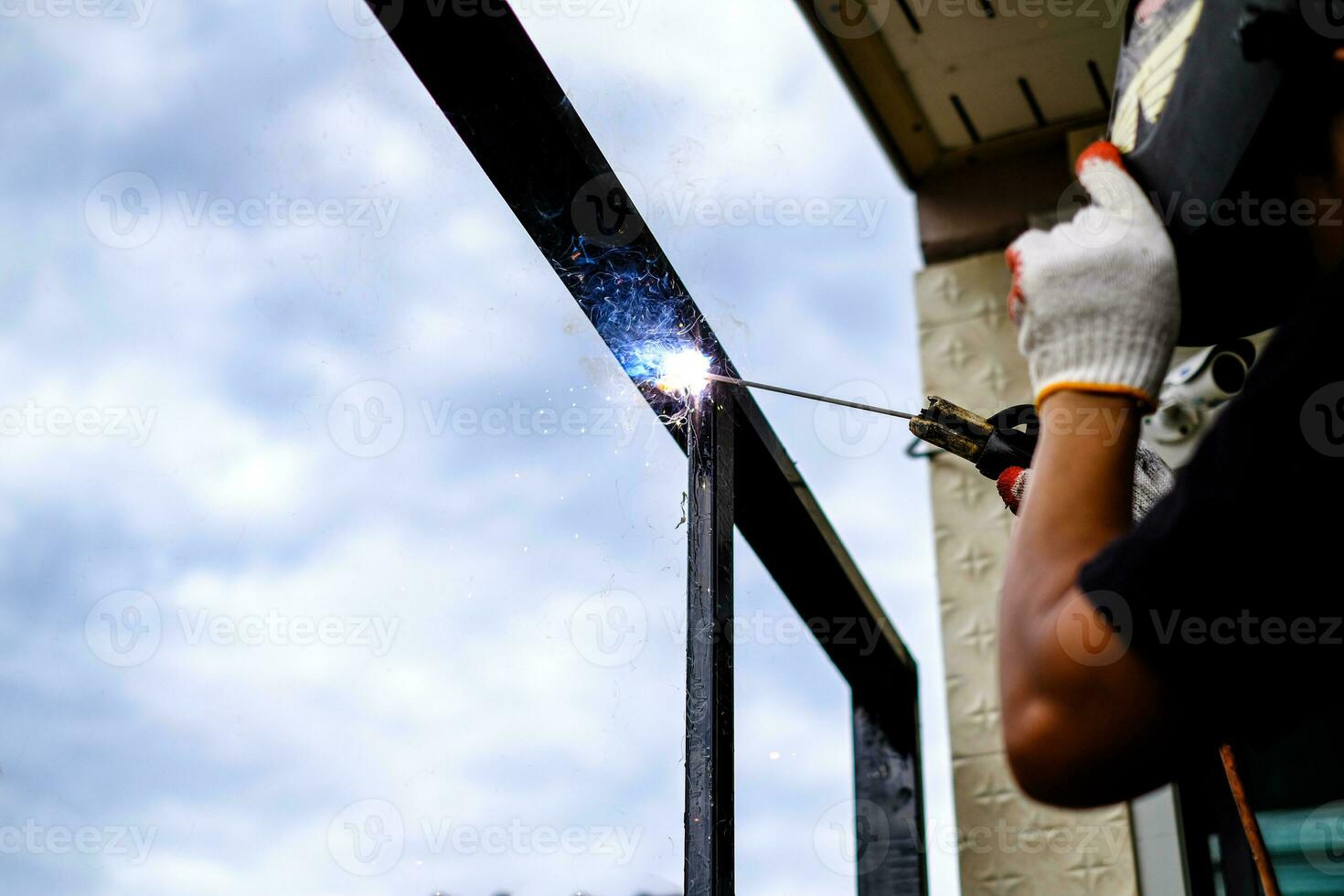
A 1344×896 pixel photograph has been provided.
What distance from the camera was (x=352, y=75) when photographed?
1105 millimetres

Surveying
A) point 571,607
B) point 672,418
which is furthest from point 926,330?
point 571,607

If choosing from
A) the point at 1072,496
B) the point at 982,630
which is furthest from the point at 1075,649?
the point at 982,630

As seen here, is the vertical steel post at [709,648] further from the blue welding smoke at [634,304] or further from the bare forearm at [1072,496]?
the bare forearm at [1072,496]

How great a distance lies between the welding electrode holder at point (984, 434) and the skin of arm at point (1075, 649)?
45 cm

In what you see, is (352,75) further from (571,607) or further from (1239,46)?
(1239,46)

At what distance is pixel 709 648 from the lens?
1.21 metres

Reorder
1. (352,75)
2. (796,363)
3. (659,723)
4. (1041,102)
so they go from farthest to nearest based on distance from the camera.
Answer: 1. (1041,102)
2. (796,363)
3. (659,723)
4. (352,75)

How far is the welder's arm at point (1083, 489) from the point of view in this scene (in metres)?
0.57

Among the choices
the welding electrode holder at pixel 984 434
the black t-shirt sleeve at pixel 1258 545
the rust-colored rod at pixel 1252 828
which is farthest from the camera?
the welding electrode holder at pixel 984 434

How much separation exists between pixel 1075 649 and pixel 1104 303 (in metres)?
0.19

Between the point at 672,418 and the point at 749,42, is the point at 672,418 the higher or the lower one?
the lower one

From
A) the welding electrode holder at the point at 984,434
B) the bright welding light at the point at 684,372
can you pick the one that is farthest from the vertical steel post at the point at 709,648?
the welding electrode holder at the point at 984,434

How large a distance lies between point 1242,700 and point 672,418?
2.80 ft

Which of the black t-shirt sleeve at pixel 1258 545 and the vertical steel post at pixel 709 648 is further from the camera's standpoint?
the vertical steel post at pixel 709 648
